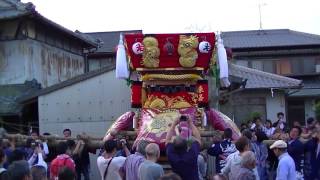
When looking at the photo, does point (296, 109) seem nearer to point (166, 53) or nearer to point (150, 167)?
point (166, 53)

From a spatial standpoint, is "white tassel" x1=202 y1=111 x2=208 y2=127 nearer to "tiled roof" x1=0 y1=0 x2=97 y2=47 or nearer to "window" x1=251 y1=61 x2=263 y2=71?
"tiled roof" x1=0 y1=0 x2=97 y2=47

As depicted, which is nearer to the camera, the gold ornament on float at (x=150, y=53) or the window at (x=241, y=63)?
the gold ornament on float at (x=150, y=53)

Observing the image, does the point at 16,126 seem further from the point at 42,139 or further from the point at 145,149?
the point at 145,149

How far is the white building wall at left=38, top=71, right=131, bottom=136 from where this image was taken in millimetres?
16438

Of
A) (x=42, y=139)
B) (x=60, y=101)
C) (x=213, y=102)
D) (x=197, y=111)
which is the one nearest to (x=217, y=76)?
(x=197, y=111)

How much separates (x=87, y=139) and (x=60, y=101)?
4.53 m

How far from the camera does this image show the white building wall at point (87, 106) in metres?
16.4

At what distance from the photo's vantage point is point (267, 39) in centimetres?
3953

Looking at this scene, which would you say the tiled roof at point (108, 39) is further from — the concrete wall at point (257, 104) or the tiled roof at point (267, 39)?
the concrete wall at point (257, 104)

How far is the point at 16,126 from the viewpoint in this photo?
1828 cm

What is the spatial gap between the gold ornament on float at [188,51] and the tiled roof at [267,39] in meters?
23.2

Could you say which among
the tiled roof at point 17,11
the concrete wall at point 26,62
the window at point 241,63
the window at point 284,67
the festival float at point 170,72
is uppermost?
the tiled roof at point 17,11

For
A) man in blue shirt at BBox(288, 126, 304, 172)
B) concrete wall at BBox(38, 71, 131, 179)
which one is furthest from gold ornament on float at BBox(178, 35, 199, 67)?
concrete wall at BBox(38, 71, 131, 179)

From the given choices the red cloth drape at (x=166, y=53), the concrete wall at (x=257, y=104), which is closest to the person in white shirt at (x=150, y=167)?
the red cloth drape at (x=166, y=53)
